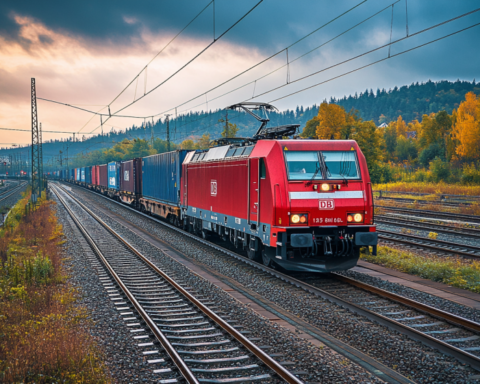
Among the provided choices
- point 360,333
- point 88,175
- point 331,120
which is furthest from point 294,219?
point 88,175

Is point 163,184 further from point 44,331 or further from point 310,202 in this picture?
point 44,331

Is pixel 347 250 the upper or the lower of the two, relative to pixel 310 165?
lower

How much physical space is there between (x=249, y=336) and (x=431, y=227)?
15.8 metres

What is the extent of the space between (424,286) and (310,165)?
3.91 metres

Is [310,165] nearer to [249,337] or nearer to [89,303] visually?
[249,337]

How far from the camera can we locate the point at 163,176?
23.3 meters

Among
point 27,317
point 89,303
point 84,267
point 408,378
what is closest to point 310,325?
point 408,378

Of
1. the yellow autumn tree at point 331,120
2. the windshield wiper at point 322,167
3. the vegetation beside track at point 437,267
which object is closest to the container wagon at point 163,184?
the vegetation beside track at point 437,267

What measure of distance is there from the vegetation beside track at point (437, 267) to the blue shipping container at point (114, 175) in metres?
29.5

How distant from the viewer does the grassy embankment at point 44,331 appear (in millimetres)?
5344

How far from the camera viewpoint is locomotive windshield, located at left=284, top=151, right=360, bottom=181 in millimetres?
10250

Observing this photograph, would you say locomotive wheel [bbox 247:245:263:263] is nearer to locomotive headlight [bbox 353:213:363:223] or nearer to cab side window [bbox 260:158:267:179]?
cab side window [bbox 260:158:267:179]

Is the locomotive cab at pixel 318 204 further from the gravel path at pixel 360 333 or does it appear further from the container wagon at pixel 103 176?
the container wagon at pixel 103 176

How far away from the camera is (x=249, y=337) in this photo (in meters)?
6.62
